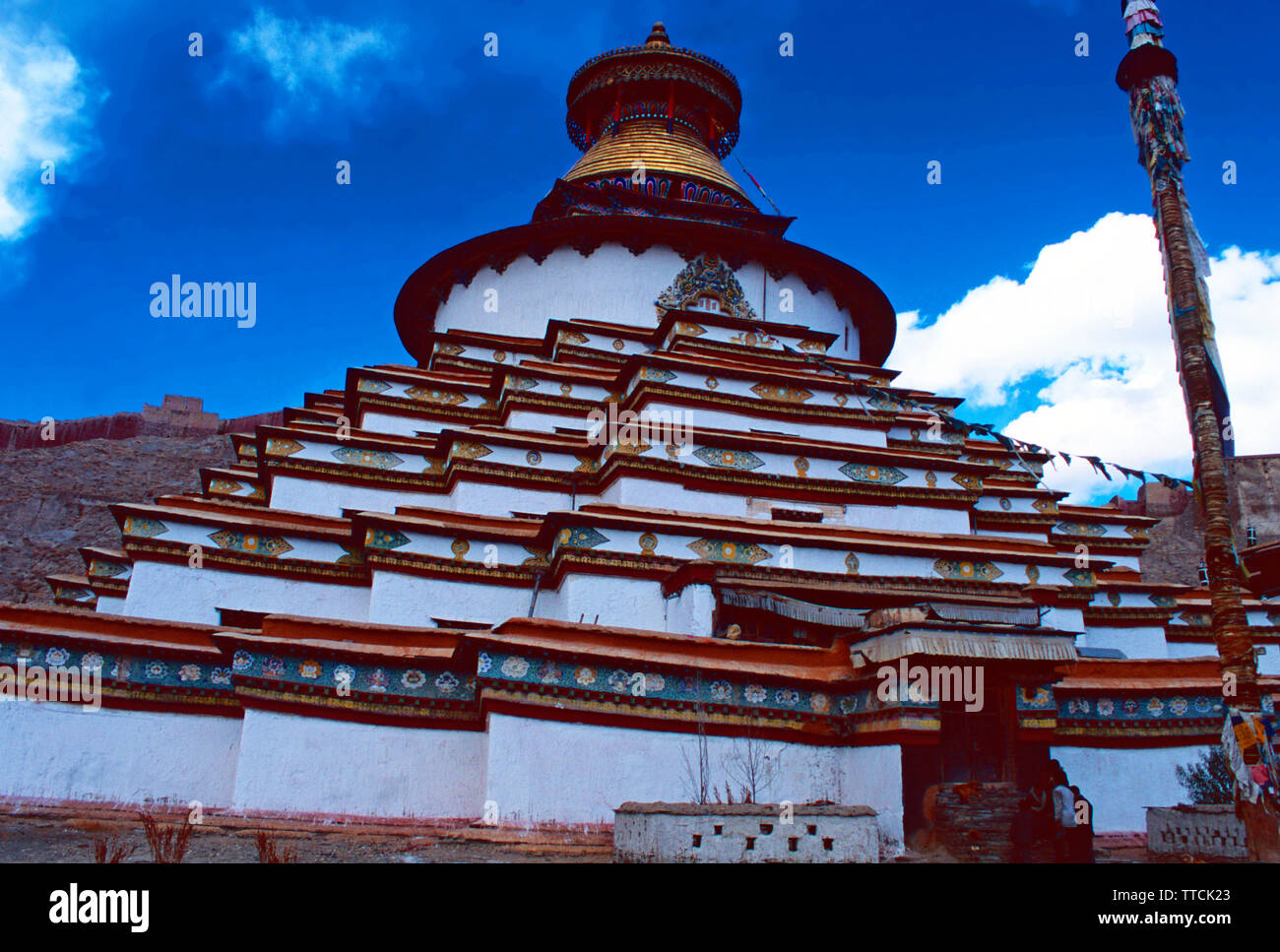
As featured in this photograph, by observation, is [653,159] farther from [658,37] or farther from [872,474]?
[872,474]

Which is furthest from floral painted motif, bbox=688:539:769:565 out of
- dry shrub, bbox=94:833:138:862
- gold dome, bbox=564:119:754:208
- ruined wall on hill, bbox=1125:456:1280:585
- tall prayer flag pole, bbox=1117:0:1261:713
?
ruined wall on hill, bbox=1125:456:1280:585

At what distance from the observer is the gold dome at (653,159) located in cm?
1759

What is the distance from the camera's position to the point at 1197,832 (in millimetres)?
6059

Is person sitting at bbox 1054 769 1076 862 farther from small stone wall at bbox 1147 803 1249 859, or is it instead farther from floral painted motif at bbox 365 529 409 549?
floral painted motif at bbox 365 529 409 549

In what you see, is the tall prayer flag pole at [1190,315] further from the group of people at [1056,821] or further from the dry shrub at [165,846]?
the dry shrub at [165,846]

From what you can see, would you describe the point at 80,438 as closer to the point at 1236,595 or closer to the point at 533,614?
the point at 533,614

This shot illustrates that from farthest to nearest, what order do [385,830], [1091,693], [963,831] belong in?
1. [1091,693]
2. [385,830]
3. [963,831]

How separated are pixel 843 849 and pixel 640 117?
56.3ft

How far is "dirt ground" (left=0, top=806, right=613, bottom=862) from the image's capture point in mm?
5383

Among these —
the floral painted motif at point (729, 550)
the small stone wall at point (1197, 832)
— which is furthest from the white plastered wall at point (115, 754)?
the small stone wall at point (1197, 832)

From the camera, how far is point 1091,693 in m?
7.68

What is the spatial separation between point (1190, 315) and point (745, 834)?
167 inches

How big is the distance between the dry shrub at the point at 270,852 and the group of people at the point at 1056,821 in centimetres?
427
